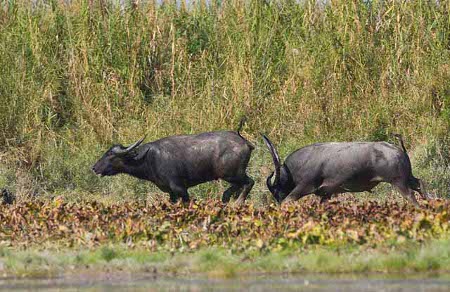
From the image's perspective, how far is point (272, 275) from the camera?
11.6 m

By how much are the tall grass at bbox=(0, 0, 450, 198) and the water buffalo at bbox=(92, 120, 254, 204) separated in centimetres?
130

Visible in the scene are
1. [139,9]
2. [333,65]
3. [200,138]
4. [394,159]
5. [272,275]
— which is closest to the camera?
[272,275]

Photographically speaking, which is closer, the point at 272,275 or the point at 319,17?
the point at 272,275

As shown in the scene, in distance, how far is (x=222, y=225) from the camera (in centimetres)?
1315

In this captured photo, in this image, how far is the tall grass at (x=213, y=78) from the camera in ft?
62.5

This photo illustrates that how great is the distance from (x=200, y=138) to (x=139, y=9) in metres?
4.82

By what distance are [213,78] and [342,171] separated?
16.2 feet

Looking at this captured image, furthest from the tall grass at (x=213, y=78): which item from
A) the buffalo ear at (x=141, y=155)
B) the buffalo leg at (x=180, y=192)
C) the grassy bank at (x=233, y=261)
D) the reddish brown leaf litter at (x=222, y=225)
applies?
the grassy bank at (x=233, y=261)

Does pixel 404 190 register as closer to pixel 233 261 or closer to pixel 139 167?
pixel 139 167

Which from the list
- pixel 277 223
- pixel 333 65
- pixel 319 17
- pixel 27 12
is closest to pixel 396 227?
pixel 277 223

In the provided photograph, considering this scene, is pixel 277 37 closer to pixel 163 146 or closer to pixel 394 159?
pixel 163 146

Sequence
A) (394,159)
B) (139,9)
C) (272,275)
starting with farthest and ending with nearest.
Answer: (139,9), (394,159), (272,275)

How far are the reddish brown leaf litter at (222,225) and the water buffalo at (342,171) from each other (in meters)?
1.15

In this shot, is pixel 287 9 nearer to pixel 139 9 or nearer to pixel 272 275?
pixel 139 9
